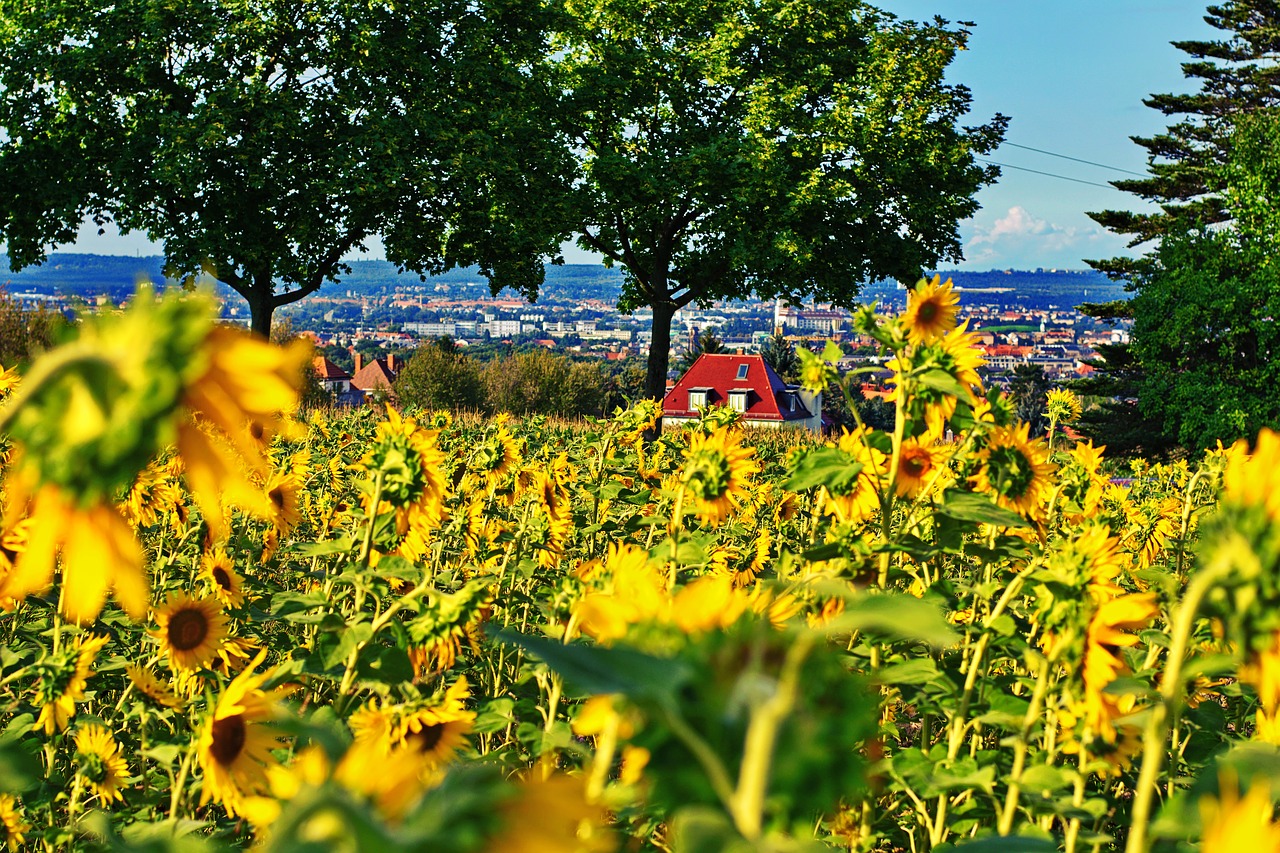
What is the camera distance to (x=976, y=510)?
217 centimetres

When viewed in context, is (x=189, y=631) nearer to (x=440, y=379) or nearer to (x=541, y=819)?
(x=541, y=819)

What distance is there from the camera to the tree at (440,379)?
4297 cm

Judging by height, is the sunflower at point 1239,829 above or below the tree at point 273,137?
below

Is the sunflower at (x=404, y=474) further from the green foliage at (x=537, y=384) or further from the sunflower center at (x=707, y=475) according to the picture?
the green foliage at (x=537, y=384)

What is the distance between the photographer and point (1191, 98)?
3228cm

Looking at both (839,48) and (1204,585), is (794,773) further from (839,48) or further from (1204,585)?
(839,48)

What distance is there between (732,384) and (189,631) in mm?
50947

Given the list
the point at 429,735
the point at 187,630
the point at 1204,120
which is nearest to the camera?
the point at 429,735

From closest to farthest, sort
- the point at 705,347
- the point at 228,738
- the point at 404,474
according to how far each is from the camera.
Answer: the point at 228,738, the point at 404,474, the point at 705,347

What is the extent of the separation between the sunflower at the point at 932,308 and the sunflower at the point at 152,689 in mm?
1979

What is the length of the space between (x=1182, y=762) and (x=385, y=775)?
7.42 ft

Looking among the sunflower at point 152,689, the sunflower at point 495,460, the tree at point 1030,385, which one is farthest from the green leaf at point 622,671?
the tree at point 1030,385

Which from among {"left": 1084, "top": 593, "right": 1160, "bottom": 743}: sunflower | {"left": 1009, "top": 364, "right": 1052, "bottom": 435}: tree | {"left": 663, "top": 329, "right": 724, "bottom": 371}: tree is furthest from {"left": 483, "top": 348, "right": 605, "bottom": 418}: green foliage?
{"left": 1084, "top": 593, "right": 1160, "bottom": 743}: sunflower

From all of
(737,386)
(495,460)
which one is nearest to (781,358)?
(737,386)
